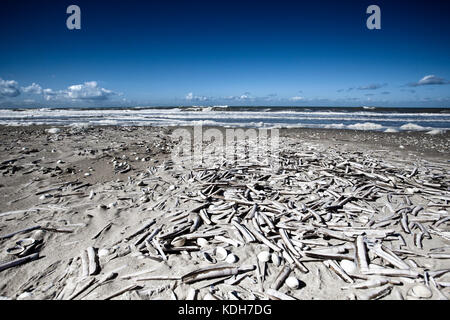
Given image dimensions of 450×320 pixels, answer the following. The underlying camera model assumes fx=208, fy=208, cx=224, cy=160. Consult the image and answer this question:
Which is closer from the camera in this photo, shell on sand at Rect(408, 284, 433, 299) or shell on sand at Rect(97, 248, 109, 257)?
shell on sand at Rect(408, 284, 433, 299)

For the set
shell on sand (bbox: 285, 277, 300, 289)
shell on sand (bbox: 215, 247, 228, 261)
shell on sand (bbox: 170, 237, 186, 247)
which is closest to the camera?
shell on sand (bbox: 285, 277, 300, 289)

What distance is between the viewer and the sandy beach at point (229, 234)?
2627mm

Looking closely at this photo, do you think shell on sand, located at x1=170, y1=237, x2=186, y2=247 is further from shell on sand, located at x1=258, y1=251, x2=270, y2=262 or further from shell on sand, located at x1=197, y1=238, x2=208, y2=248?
shell on sand, located at x1=258, y1=251, x2=270, y2=262

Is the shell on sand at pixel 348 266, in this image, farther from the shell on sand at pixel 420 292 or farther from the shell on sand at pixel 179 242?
the shell on sand at pixel 179 242

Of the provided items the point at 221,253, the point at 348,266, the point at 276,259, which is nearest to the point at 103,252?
the point at 221,253

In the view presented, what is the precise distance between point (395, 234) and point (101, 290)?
15.1 feet

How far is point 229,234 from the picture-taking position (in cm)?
367

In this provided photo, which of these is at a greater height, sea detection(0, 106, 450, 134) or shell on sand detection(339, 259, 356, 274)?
sea detection(0, 106, 450, 134)

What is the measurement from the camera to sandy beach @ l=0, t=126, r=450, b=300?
2.63m

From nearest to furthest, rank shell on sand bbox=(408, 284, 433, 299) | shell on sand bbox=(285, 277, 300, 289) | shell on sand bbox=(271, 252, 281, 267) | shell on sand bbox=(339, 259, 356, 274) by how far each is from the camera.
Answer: shell on sand bbox=(408, 284, 433, 299) → shell on sand bbox=(285, 277, 300, 289) → shell on sand bbox=(339, 259, 356, 274) → shell on sand bbox=(271, 252, 281, 267)

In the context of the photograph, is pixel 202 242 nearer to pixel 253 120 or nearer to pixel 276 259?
pixel 276 259

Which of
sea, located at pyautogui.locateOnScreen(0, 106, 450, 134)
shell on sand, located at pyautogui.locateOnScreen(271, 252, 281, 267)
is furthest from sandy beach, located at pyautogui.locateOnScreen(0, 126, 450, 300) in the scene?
sea, located at pyautogui.locateOnScreen(0, 106, 450, 134)

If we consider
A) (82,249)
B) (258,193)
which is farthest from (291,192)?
(82,249)

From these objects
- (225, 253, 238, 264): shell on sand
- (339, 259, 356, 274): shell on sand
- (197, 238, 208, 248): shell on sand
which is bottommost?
(339, 259, 356, 274): shell on sand
